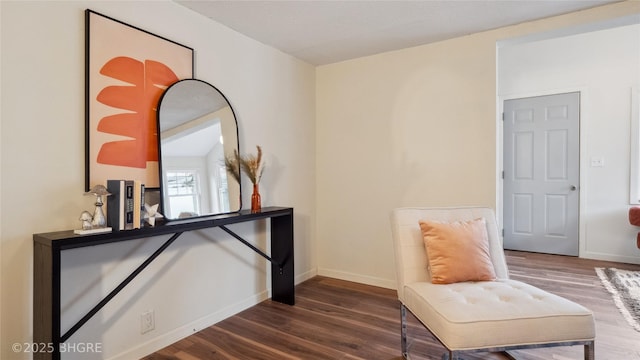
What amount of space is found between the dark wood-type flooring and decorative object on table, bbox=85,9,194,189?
1.11m

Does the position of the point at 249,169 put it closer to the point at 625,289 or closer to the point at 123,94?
the point at 123,94

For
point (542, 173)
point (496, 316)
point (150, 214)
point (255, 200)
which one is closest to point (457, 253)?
point (496, 316)

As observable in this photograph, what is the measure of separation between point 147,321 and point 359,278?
1.95m

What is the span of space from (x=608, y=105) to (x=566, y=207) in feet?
4.17

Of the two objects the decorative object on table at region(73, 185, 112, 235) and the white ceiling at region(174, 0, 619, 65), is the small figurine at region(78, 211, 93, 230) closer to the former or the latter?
the decorative object on table at region(73, 185, 112, 235)

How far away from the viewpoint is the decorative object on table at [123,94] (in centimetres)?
173

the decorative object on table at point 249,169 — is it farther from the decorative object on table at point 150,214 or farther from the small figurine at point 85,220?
the small figurine at point 85,220

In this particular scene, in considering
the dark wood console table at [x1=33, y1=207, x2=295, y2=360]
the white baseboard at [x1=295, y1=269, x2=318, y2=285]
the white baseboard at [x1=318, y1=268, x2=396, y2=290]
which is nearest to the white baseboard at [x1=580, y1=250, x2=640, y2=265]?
the white baseboard at [x1=318, y1=268, x2=396, y2=290]

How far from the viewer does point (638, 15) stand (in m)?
2.23

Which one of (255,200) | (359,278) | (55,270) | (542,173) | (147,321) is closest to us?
(55,270)

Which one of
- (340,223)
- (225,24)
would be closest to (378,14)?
(225,24)

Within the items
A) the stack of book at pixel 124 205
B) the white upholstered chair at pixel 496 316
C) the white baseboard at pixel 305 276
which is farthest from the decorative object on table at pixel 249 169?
the white upholstered chair at pixel 496 316

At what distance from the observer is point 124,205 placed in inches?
65.2

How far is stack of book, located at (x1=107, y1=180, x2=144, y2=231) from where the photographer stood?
1.64 m
